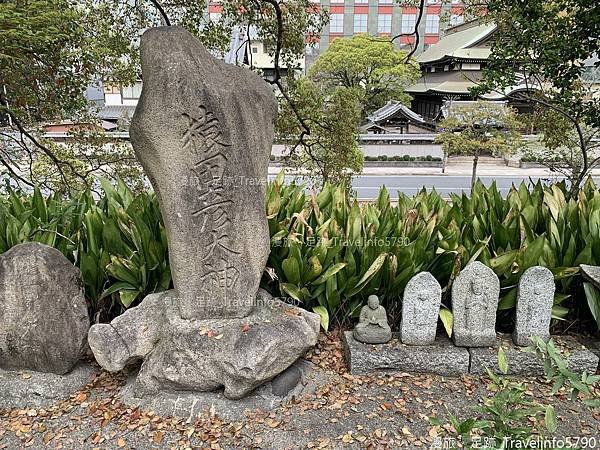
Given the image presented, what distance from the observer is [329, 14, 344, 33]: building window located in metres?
34.9

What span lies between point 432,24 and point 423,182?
2430cm

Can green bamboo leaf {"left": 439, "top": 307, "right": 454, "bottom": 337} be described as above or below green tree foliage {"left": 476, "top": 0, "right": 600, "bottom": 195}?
below

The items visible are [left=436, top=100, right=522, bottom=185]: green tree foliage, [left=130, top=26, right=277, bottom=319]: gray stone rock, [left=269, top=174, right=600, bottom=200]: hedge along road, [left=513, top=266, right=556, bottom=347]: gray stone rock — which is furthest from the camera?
[left=269, top=174, right=600, bottom=200]: hedge along road

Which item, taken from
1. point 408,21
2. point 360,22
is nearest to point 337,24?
point 360,22

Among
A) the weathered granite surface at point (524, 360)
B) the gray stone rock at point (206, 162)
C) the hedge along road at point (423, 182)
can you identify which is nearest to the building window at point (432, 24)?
the hedge along road at point (423, 182)

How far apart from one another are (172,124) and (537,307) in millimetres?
2649

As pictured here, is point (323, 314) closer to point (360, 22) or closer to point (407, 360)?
point (407, 360)

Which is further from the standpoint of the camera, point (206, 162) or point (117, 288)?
point (117, 288)

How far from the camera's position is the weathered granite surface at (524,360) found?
324 cm

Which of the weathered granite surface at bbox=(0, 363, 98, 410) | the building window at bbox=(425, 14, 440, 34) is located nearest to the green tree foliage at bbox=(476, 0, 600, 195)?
the weathered granite surface at bbox=(0, 363, 98, 410)

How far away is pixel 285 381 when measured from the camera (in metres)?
3.06

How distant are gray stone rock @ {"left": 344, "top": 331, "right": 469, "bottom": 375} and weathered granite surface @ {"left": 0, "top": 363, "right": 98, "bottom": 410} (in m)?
1.84

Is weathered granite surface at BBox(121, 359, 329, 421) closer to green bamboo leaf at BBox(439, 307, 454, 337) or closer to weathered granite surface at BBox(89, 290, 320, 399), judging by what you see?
weathered granite surface at BBox(89, 290, 320, 399)

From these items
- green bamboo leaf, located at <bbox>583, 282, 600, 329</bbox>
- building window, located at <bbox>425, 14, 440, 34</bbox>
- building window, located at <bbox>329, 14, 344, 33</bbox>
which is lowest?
green bamboo leaf, located at <bbox>583, 282, 600, 329</bbox>
